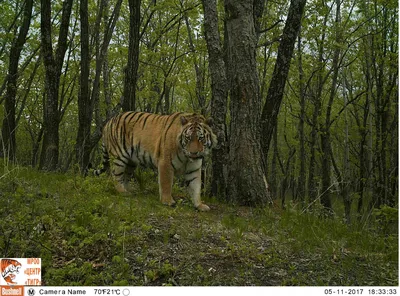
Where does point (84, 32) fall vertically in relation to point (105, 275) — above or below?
above

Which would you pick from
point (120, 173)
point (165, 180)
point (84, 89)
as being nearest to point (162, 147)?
point (165, 180)

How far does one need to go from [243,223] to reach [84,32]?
7.61 meters

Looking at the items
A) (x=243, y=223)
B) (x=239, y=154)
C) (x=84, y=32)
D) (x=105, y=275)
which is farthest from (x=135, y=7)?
(x=105, y=275)

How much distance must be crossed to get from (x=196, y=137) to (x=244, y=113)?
0.96 meters

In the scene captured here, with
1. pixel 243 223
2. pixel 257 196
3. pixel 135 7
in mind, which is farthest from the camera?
pixel 135 7

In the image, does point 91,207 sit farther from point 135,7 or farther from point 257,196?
point 135,7

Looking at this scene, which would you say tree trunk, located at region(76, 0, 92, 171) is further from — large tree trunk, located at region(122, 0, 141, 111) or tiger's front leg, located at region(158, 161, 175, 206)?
tiger's front leg, located at region(158, 161, 175, 206)

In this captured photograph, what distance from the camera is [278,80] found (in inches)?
295

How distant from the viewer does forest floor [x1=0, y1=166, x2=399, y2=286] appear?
3.62 meters

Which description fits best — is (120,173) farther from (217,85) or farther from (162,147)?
(217,85)

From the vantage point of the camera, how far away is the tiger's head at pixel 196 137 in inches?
231

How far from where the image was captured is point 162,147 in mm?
6363

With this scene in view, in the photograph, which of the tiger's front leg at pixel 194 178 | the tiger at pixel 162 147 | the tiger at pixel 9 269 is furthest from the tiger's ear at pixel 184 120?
the tiger at pixel 9 269

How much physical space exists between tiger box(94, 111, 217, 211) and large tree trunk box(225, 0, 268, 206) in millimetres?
470
